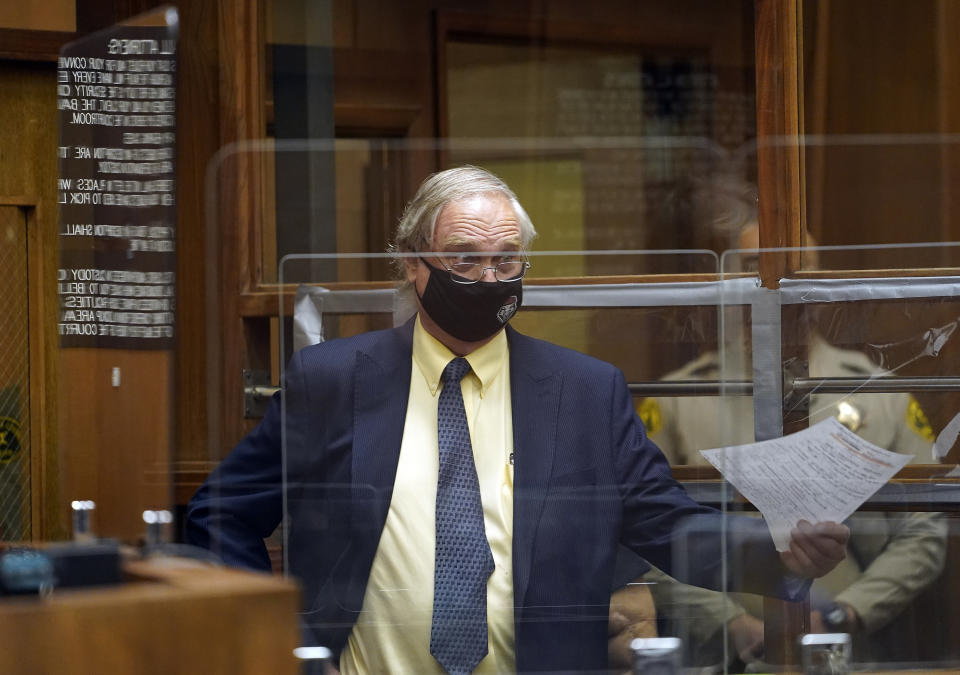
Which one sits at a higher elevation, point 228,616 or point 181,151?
point 181,151

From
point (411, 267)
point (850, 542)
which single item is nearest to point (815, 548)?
point (850, 542)

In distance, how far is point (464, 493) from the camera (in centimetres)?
193

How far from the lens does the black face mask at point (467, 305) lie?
2.00 metres

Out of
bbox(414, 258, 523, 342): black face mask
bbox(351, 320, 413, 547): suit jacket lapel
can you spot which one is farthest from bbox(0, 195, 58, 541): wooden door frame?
bbox(414, 258, 523, 342): black face mask

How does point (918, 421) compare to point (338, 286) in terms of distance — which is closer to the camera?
point (918, 421)

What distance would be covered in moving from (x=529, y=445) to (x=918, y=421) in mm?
681

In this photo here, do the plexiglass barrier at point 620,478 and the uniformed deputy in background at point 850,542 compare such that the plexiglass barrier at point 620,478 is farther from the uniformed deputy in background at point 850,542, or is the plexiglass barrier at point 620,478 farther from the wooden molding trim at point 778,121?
the wooden molding trim at point 778,121

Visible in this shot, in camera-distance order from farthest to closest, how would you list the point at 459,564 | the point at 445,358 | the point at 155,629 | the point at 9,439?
1. the point at 9,439
2. the point at 445,358
3. the point at 459,564
4. the point at 155,629

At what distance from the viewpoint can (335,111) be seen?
2959mm

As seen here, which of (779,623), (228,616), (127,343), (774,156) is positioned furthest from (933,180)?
(228,616)

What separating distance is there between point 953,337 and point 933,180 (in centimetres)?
74

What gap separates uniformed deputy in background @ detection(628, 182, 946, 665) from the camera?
77.4 inches

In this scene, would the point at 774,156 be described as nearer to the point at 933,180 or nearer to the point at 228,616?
the point at 933,180

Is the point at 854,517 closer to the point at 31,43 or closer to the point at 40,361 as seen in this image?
the point at 40,361
